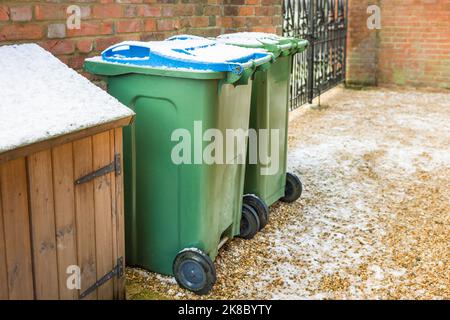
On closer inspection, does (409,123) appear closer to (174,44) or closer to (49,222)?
(174,44)

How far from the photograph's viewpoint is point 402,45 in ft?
31.4

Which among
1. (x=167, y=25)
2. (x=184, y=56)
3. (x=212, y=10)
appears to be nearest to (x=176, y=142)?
(x=184, y=56)

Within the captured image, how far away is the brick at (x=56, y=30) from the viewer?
2.94m

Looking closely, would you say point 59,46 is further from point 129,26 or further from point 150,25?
point 150,25

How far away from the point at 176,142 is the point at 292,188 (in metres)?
1.67

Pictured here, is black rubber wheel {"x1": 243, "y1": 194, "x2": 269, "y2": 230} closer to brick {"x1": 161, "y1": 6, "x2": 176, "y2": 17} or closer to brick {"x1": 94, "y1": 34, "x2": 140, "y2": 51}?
brick {"x1": 94, "y1": 34, "x2": 140, "y2": 51}

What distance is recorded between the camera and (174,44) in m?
2.87

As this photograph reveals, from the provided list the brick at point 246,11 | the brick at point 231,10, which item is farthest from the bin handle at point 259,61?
the brick at point 246,11

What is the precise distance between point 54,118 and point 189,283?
120 centimetres

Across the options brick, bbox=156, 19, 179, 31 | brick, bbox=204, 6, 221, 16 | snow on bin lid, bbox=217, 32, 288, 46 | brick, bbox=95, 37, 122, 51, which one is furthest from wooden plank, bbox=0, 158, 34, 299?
brick, bbox=204, 6, 221, 16

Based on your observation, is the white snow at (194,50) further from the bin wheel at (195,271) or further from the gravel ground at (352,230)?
the gravel ground at (352,230)

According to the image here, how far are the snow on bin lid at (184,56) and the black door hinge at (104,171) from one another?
0.53m

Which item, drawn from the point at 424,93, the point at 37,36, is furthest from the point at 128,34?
the point at 424,93

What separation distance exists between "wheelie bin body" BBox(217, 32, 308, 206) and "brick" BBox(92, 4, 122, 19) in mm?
671
